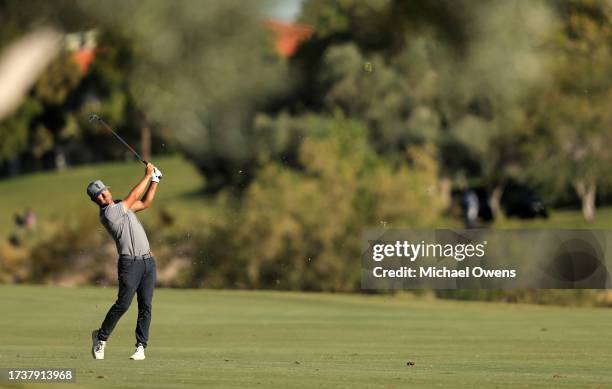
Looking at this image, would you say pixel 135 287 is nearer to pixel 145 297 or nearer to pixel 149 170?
pixel 145 297

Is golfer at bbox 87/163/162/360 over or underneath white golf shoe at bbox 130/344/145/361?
over

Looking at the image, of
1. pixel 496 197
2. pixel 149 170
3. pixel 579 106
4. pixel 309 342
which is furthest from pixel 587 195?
pixel 149 170

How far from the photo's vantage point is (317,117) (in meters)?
66.8

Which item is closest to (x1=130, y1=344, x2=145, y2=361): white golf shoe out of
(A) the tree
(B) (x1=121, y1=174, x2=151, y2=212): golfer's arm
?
(B) (x1=121, y1=174, x2=151, y2=212): golfer's arm

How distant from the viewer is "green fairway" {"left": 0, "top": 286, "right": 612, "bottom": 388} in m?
13.0

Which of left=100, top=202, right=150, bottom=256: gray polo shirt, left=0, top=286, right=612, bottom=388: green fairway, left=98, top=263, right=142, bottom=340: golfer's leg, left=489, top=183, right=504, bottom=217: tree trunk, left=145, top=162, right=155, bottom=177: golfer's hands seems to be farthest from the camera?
left=489, top=183, right=504, bottom=217: tree trunk

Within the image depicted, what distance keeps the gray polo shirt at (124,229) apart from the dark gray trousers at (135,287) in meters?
0.10

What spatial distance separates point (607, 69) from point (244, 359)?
52.2 metres

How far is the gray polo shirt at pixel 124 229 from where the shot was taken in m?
13.3

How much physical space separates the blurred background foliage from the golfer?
1005 millimetres

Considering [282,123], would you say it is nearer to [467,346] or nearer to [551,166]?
[551,166]

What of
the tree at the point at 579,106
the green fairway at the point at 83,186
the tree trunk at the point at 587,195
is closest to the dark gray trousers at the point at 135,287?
the tree trunk at the point at 587,195

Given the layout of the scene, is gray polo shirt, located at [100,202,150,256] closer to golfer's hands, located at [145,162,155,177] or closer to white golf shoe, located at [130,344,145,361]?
golfer's hands, located at [145,162,155,177]

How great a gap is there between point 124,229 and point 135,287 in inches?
22.8
